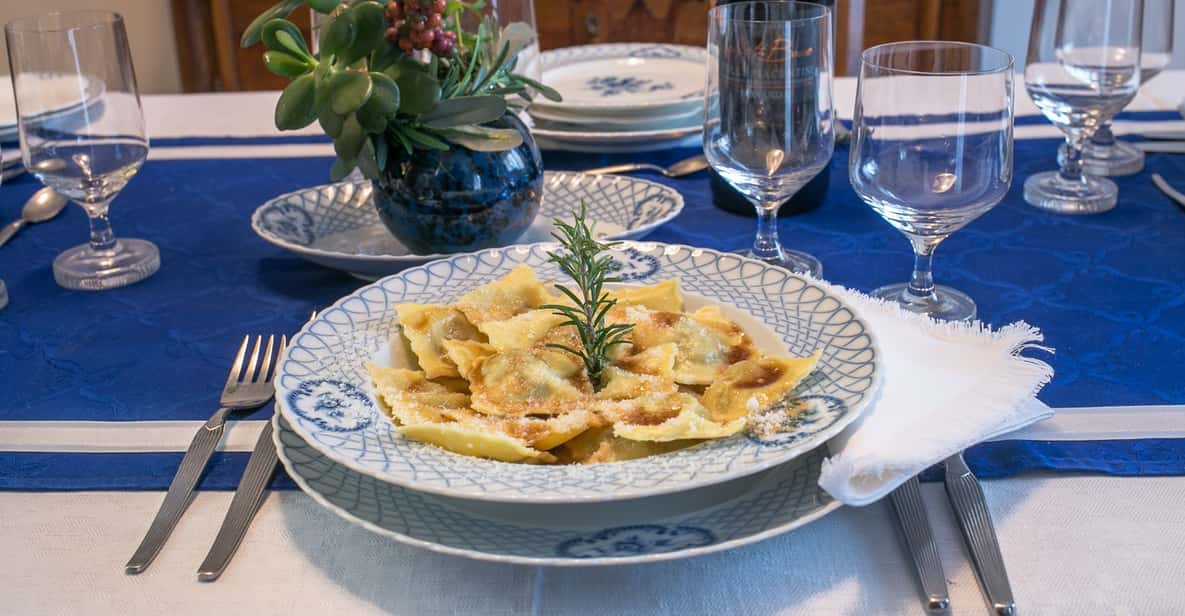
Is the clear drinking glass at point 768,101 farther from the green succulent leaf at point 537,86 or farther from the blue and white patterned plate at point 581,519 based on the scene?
the blue and white patterned plate at point 581,519

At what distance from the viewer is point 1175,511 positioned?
0.71 meters

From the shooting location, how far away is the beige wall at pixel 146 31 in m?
2.68

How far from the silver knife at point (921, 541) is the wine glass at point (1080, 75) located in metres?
0.65

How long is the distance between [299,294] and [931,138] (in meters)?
0.59

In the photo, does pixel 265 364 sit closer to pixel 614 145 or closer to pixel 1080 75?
pixel 614 145

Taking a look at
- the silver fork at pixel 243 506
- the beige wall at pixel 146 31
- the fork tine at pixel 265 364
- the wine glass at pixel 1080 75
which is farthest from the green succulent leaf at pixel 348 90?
the beige wall at pixel 146 31

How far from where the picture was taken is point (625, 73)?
5.62ft

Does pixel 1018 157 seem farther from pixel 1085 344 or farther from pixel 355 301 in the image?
pixel 355 301

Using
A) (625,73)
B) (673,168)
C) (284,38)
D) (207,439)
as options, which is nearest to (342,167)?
(284,38)

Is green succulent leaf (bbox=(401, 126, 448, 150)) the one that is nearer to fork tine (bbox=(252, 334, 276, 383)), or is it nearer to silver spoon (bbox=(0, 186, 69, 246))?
fork tine (bbox=(252, 334, 276, 383))

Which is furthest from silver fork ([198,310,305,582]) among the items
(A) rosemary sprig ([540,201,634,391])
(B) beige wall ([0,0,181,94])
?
(B) beige wall ([0,0,181,94])

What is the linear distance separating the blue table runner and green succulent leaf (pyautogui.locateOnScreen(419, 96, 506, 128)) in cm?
18

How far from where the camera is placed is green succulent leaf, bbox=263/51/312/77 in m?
1.00

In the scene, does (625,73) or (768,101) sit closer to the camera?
(768,101)
